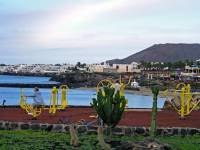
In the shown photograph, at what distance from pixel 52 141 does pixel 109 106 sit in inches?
66.3

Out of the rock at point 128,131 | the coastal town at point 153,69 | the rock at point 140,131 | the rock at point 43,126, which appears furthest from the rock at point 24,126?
the coastal town at point 153,69

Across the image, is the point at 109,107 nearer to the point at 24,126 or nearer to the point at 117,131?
the point at 117,131

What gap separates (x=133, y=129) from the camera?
1402 centimetres

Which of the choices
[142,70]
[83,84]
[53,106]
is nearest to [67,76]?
[83,84]

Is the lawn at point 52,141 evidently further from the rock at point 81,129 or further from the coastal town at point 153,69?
the coastal town at point 153,69

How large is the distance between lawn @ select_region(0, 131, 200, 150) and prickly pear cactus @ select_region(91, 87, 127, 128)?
455 mm

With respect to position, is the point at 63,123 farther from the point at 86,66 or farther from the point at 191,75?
the point at 86,66

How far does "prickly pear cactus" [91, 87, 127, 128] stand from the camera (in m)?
13.2

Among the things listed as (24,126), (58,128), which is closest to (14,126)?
(24,126)

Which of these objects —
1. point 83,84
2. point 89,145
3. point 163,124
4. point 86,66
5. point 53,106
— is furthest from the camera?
point 86,66

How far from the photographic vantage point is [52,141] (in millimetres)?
12266

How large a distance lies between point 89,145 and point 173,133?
3.34 metres

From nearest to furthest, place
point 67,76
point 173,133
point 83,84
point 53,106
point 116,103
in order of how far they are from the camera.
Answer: point 116,103
point 173,133
point 53,106
point 83,84
point 67,76

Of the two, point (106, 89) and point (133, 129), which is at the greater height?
point (106, 89)
